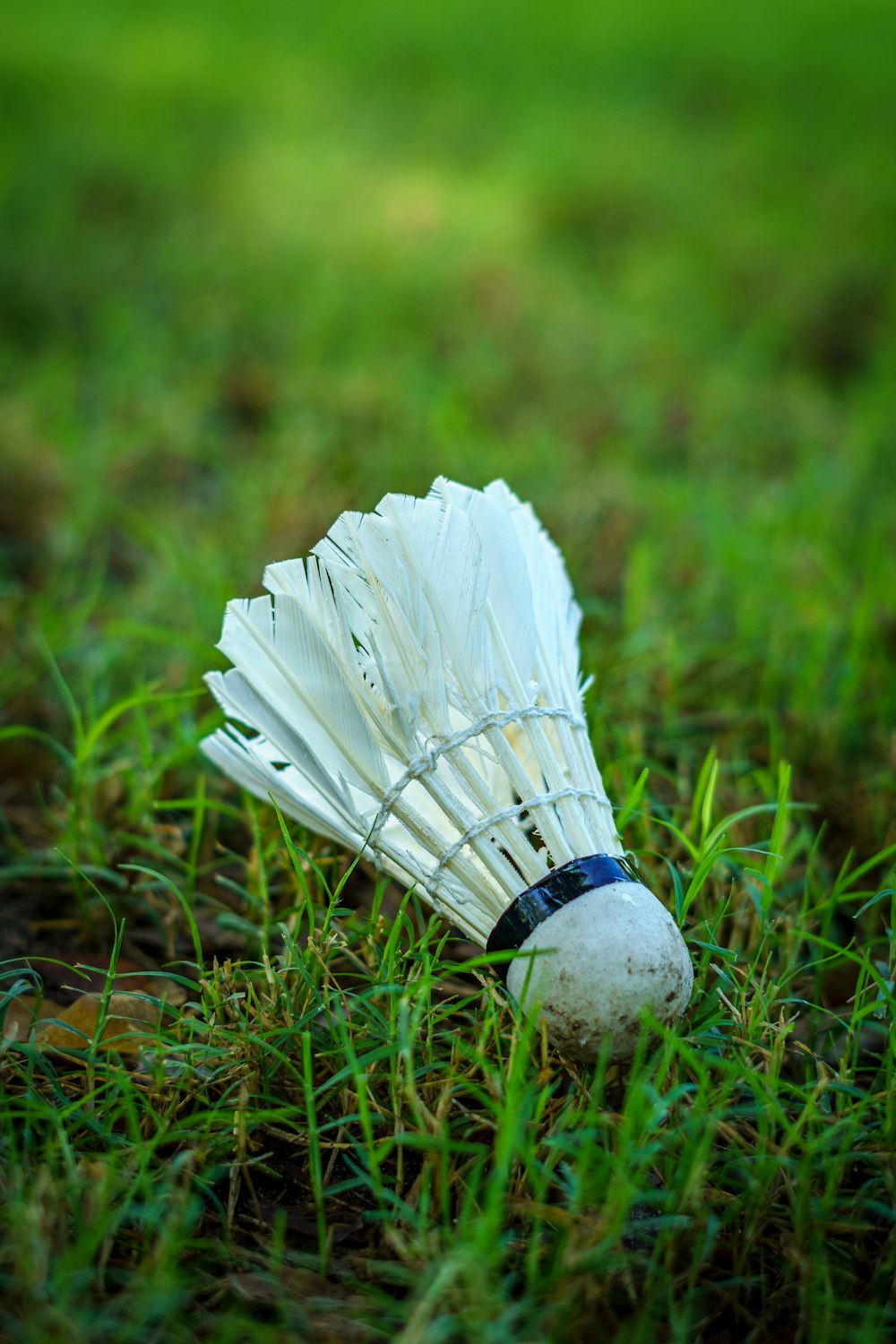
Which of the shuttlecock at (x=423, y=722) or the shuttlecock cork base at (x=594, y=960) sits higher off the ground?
the shuttlecock at (x=423, y=722)

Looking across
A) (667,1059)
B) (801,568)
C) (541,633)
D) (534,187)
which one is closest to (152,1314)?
(667,1059)

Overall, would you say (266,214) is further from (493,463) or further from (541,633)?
(541,633)

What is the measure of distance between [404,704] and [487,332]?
102 inches

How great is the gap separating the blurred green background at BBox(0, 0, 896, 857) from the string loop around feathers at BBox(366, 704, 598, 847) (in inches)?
16.0

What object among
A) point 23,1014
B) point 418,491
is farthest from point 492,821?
point 418,491

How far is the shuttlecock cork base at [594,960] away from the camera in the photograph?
0.86 metres

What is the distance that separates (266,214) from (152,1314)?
3.75 meters

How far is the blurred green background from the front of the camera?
174 cm

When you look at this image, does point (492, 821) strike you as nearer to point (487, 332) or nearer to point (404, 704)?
point (404, 704)

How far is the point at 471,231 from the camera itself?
12.5 ft

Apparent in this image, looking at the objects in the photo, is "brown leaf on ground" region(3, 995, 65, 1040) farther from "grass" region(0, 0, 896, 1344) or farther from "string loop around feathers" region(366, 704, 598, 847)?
"string loop around feathers" region(366, 704, 598, 847)

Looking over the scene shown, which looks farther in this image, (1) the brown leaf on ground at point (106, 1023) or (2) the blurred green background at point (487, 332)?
(2) the blurred green background at point (487, 332)

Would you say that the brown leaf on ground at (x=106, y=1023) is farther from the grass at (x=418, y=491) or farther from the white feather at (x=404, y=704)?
the white feather at (x=404, y=704)

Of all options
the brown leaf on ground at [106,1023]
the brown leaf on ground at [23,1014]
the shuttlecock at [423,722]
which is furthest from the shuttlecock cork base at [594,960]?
the brown leaf on ground at [23,1014]
